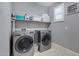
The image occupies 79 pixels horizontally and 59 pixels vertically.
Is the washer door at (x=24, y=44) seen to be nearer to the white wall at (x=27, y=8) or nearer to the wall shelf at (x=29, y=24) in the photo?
the wall shelf at (x=29, y=24)

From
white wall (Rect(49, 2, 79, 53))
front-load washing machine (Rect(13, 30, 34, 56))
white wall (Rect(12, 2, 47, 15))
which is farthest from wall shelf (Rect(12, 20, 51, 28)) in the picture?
front-load washing machine (Rect(13, 30, 34, 56))

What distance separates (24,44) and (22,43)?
0.21ft

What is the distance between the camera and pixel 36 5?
3.76 metres

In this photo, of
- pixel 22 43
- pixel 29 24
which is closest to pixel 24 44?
pixel 22 43

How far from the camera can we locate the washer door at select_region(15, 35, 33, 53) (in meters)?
1.86

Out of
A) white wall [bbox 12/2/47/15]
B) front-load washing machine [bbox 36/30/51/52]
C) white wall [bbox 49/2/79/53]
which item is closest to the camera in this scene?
white wall [bbox 49/2/79/53]

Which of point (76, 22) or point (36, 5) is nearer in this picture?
point (76, 22)

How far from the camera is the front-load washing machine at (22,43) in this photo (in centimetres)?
183

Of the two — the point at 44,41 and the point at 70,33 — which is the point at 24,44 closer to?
the point at 44,41

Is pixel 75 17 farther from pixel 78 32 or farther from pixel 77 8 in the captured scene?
pixel 78 32

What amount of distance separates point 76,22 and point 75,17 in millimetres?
174

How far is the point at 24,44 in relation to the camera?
6.37 feet

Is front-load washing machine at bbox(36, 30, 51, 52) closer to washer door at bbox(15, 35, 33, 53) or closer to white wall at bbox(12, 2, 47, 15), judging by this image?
washer door at bbox(15, 35, 33, 53)

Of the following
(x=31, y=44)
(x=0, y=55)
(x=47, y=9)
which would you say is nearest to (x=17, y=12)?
(x=47, y=9)
